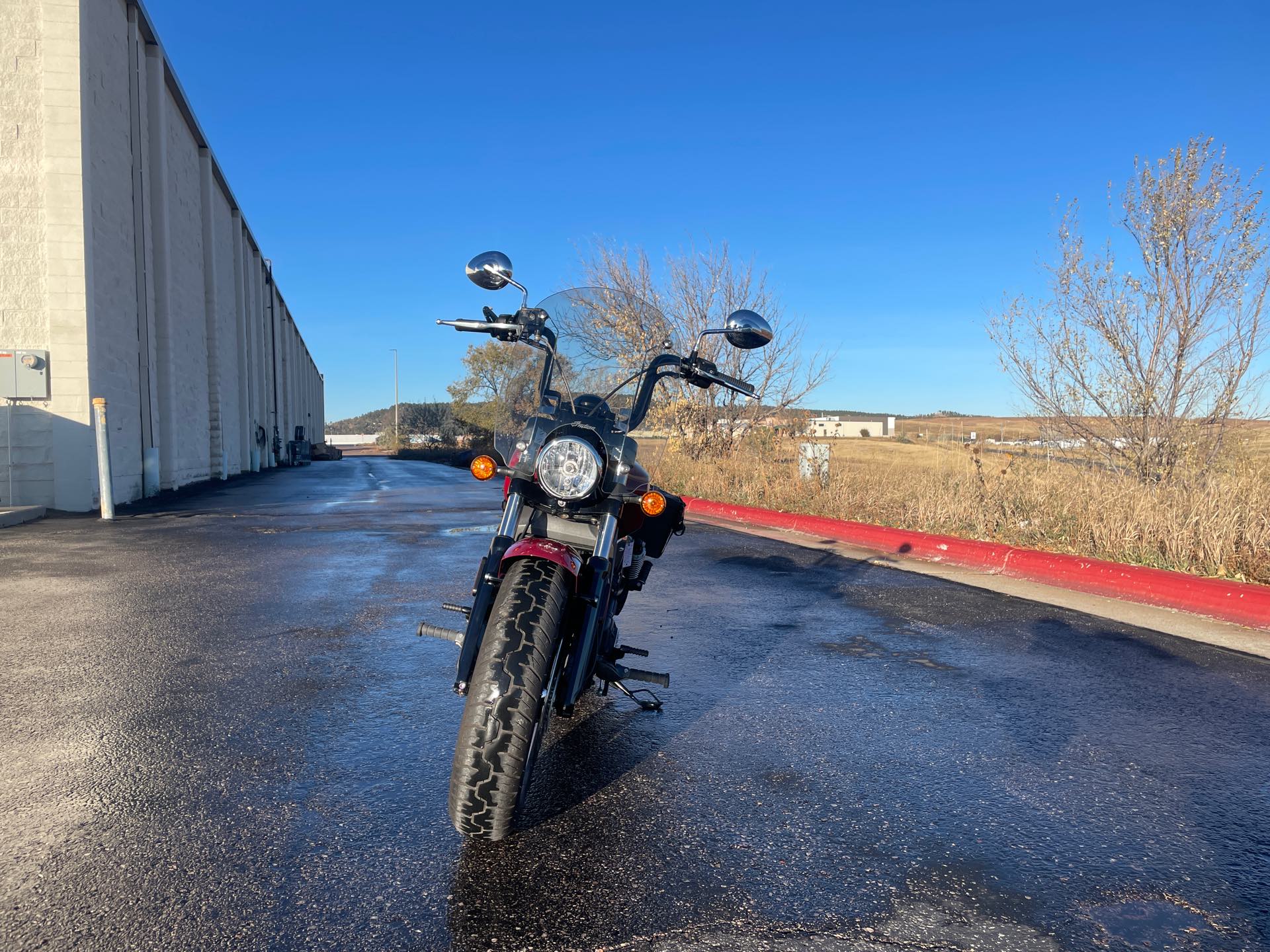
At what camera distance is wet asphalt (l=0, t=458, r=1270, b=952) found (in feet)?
8.13

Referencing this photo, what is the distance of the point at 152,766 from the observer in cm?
356

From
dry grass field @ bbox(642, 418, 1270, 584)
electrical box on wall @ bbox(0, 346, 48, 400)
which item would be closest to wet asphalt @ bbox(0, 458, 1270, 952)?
dry grass field @ bbox(642, 418, 1270, 584)

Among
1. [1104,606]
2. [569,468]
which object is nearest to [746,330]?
[569,468]

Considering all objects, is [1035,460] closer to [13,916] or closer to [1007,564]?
[1007,564]

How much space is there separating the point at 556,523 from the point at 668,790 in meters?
1.13

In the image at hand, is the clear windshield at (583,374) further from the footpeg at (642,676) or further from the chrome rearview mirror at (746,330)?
the footpeg at (642,676)

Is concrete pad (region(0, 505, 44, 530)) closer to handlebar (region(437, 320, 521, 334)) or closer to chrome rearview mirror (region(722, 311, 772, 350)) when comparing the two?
handlebar (region(437, 320, 521, 334))

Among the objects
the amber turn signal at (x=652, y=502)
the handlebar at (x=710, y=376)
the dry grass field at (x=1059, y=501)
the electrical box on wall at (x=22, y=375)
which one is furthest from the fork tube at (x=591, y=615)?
the electrical box on wall at (x=22, y=375)

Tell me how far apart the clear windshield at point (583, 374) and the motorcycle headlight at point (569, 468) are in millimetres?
204

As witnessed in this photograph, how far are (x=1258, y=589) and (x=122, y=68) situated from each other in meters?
20.6

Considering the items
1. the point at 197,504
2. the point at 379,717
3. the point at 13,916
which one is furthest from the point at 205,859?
the point at 197,504

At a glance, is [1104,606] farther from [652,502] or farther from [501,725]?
[501,725]

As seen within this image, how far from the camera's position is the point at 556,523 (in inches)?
139

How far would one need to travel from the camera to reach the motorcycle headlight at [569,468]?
322cm
